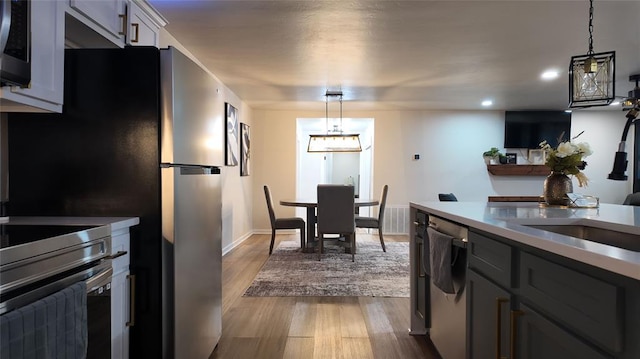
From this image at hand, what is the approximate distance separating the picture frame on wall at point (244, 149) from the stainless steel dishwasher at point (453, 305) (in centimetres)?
399

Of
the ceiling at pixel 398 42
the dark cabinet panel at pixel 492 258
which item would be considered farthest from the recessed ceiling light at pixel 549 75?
the dark cabinet panel at pixel 492 258

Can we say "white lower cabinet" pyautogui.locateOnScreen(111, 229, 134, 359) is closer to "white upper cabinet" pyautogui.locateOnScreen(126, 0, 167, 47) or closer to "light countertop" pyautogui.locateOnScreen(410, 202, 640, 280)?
"white upper cabinet" pyautogui.locateOnScreen(126, 0, 167, 47)

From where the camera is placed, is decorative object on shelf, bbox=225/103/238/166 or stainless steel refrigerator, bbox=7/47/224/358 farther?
decorative object on shelf, bbox=225/103/238/166

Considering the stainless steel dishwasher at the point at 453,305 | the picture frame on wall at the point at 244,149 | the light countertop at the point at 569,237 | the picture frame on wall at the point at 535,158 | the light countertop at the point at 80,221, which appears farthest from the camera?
the picture frame on wall at the point at 535,158

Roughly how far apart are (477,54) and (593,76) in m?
1.58

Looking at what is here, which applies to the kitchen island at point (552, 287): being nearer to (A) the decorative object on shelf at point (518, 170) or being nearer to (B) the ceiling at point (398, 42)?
(B) the ceiling at point (398, 42)

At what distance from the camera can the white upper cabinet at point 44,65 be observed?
1.14 meters

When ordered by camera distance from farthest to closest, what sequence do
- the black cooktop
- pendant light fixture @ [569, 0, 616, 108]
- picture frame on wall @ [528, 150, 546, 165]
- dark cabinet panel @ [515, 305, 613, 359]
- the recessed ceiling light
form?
1. picture frame on wall @ [528, 150, 546, 165]
2. the recessed ceiling light
3. pendant light fixture @ [569, 0, 616, 108]
4. the black cooktop
5. dark cabinet panel @ [515, 305, 613, 359]

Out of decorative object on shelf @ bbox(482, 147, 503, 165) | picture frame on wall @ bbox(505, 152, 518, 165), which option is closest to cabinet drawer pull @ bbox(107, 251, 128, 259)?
decorative object on shelf @ bbox(482, 147, 503, 165)

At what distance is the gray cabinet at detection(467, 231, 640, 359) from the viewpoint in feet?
2.41

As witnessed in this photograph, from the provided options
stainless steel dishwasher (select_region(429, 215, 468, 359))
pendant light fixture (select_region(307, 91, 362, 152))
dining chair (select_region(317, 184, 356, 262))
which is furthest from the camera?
pendant light fixture (select_region(307, 91, 362, 152))

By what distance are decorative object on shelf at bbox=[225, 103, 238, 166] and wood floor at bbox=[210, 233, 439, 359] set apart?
202 centimetres

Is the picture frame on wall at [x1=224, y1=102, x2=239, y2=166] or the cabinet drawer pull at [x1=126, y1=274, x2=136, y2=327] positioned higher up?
the picture frame on wall at [x1=224, y1=102, x2=239, y2=166]

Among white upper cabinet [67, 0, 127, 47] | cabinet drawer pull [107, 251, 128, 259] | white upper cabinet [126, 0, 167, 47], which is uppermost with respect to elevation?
white upper cabinet [126, 0, 167, 47]
